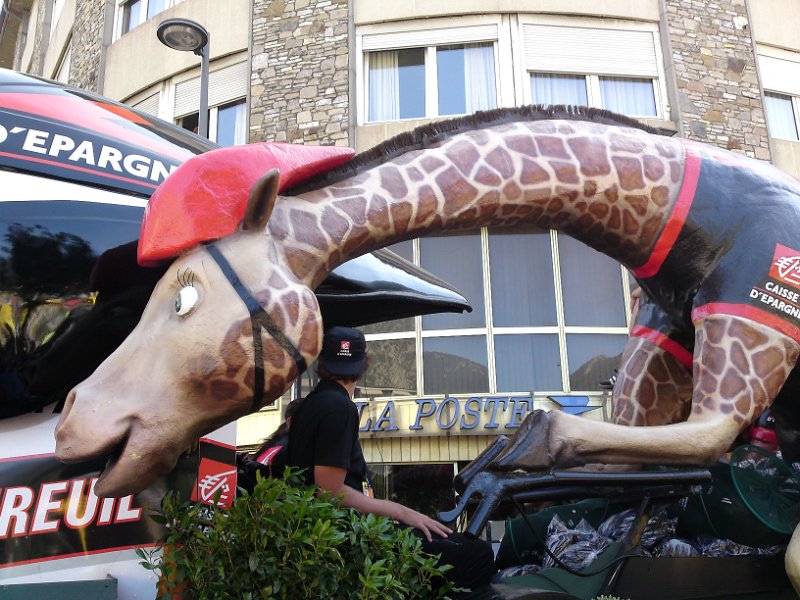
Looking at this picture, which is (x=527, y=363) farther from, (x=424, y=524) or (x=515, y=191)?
(x=424, y=524)

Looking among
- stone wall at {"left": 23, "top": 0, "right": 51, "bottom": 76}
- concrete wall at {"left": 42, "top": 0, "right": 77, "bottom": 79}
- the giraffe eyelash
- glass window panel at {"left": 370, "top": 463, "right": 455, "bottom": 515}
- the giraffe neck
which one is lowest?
glass window panel at {"left": 370, "top": 463, "right": 455, "bottom": 515}

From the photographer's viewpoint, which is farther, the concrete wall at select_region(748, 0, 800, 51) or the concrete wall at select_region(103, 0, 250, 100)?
the concrete wall at select_region(103, 0, 250, 100)

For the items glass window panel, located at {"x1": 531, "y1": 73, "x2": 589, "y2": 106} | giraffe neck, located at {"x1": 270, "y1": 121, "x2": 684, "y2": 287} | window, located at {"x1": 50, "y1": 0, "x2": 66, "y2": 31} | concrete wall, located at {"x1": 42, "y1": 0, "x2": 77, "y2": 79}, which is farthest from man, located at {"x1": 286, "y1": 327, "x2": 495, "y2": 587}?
window, located at {"x1": 50, "y1": 0, "x2": 66, "y2": 31}

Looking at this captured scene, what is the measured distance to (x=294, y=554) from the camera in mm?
1950

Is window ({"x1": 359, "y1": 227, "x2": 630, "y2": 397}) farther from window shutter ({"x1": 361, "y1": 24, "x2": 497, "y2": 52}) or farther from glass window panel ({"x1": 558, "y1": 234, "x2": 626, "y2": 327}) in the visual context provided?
window shutter ({"x1": 361, "y1": 24, "x2": 497, "y2": 52})

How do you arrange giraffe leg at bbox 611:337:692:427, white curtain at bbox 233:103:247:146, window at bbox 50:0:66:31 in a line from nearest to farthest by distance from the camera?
giraffe leg at bbox 611:337:692:427
white curtain at bbox 233:103:247:146
window at bbox 50:0:66:31

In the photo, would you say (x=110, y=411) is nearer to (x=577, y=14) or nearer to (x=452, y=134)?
(x=452, y=134)

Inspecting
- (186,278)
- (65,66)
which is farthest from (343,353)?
(65,66)

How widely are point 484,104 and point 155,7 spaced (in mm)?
7476

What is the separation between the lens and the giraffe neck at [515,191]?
254 centimetres

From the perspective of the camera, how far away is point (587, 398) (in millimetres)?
11406

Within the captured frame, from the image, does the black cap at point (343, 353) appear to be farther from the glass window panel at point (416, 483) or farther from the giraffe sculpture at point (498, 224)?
the glass window panel at point (416, 483)

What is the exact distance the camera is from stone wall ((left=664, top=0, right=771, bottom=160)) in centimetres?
1259

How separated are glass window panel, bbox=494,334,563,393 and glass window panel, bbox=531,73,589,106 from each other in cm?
417
